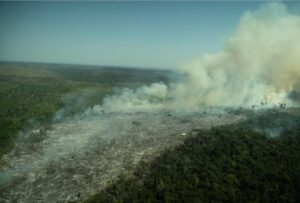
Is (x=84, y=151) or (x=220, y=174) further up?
(x=220, y=174)

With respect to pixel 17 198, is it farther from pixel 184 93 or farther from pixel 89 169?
pixel 184 93

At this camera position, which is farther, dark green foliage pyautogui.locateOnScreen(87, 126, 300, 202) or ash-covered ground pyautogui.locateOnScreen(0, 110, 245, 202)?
ash-covered ground pyautogui.locateOnScreen(0, 110, 245, 202)

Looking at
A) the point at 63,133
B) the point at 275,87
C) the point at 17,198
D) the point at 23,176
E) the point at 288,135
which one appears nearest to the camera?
the point at 17,198

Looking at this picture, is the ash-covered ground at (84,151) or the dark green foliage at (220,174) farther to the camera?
the ash-covered ground at (84,151)

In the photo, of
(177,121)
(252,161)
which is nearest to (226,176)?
(252,161)
